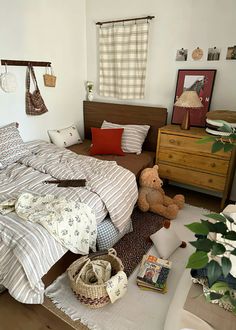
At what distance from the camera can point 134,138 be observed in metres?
2.88

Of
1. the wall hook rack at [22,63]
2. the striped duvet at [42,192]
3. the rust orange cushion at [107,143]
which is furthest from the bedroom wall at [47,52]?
the rust orange cushion at [107,143]

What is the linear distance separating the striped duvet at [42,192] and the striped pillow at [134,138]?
2.00 feet

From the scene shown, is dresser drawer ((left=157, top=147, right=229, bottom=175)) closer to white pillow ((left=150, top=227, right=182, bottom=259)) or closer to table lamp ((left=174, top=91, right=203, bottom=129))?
table lamp ((left=174, top=91, right=203, bottom=129))

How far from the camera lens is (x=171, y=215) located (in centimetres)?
236

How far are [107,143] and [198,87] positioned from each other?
1230mm

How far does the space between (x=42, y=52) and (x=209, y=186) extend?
2.49 metres

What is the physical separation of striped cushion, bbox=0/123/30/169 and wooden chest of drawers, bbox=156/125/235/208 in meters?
1.54

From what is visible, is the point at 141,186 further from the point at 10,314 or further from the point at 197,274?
the point at 10,314

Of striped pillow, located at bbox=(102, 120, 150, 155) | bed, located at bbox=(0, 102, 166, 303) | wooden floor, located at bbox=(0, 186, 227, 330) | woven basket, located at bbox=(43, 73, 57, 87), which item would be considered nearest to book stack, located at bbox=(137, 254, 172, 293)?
bed, located at bbox=(0, 102, 166, 303)

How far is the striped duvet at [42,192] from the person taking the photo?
52.7 inches

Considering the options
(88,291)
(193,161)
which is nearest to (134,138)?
(193,161)

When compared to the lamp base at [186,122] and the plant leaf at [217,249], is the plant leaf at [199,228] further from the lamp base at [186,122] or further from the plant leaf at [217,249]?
the lamp base at [186,122]

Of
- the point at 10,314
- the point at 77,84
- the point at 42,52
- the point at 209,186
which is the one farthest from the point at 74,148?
the point at 10,314

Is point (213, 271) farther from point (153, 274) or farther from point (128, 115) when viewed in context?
point (128, 115)
